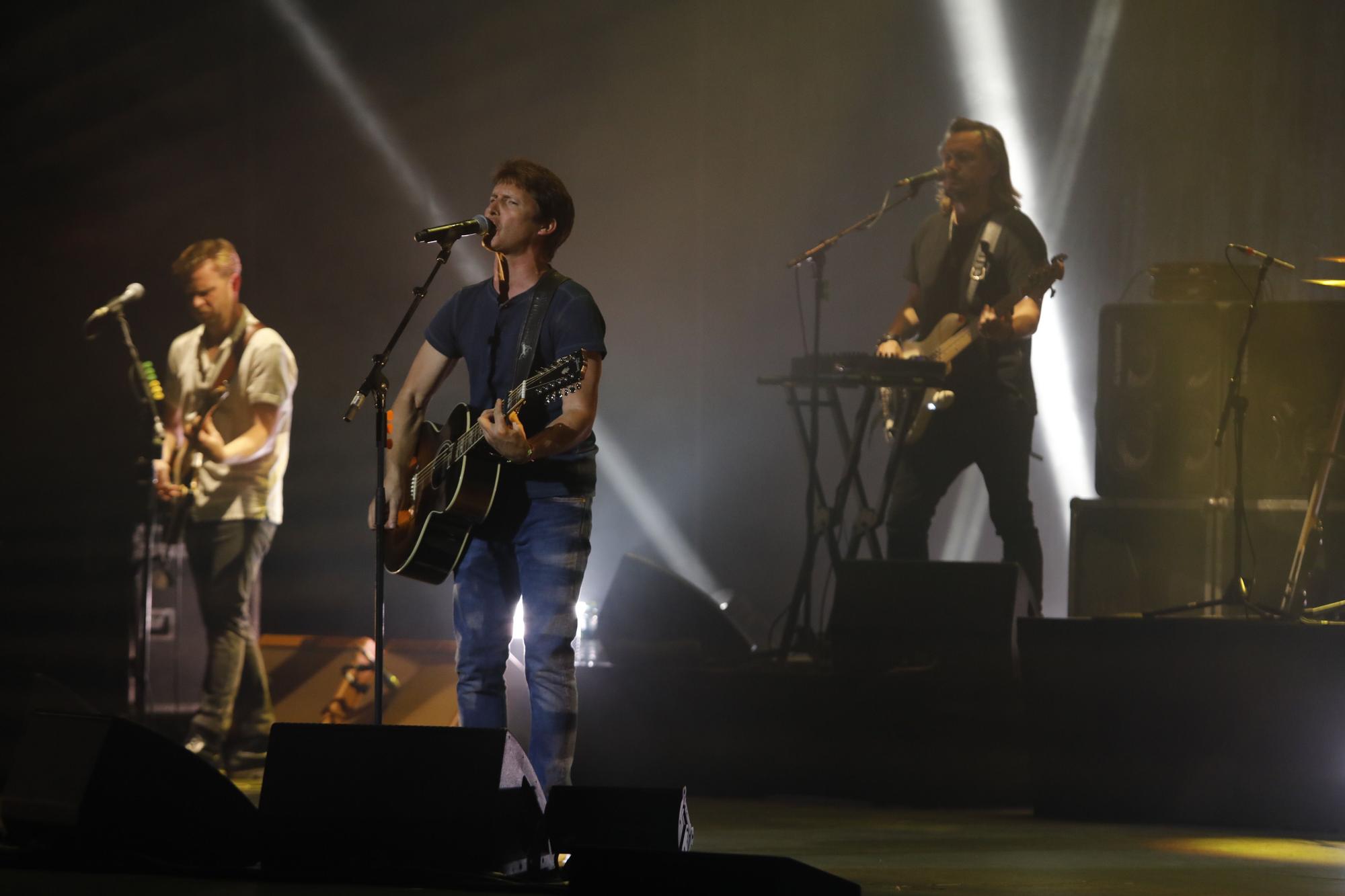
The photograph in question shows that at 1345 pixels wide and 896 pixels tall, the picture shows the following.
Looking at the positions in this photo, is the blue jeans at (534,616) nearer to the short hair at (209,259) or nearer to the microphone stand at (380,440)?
the microphone stand at (380,440)

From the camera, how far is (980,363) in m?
5.34

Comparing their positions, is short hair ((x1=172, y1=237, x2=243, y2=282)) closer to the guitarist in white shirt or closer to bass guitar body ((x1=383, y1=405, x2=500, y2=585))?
the guitarist in white shirt

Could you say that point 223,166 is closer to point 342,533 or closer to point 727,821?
point 342,533

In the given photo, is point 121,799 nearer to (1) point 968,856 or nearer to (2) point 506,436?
(2) point 506,436

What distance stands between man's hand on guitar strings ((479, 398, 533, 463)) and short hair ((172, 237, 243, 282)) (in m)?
3.20

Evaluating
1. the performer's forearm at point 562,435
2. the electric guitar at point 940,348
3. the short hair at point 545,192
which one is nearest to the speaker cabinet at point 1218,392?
the electric guitar at point 940,348

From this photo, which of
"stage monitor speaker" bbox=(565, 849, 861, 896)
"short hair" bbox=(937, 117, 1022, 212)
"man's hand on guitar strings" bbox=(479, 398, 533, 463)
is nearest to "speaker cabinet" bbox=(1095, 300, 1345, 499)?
"short hair" bbox=(937, 117, 1022, 212)

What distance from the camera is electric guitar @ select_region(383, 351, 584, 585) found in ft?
10.4

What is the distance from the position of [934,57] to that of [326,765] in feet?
17.0

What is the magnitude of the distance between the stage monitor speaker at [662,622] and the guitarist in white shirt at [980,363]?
0.69 m

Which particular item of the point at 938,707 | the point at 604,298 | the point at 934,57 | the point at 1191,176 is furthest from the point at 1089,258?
the point at 938,707

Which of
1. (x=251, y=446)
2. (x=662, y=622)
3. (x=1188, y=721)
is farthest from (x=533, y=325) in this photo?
(x=251, y=446)

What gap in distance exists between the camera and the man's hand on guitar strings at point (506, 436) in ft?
10.2

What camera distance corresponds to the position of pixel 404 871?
2.73 metres
